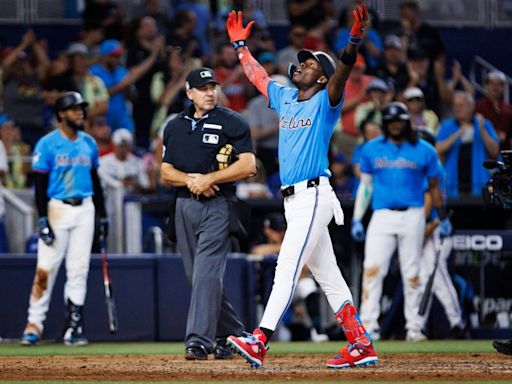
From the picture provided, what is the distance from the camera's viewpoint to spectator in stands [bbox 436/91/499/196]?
15.8 metres

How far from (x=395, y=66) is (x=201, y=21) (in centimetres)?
317

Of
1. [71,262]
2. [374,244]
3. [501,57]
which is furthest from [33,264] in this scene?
[501,57]

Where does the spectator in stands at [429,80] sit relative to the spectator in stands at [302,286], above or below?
above

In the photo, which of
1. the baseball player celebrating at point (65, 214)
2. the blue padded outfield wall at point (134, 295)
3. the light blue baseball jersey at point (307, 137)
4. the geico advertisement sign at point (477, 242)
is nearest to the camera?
the light blue baseball jersey at point (307, 137)

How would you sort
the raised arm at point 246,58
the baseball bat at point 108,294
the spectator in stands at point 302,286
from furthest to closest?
the spectator in stands at point 302,286 < the baseball bat at point 108,294 < the raised arm at point 246,58

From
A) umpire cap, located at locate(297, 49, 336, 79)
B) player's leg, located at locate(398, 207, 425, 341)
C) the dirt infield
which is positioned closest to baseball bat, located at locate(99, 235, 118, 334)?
the dirt infield

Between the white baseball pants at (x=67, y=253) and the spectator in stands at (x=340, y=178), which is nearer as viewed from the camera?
the white baseball pants at (x=67, y=253)

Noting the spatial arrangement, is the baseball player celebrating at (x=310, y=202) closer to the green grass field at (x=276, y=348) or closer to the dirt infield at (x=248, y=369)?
the dirt infield at (x=248, y=369)

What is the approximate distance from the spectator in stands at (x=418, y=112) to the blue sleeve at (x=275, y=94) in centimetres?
667

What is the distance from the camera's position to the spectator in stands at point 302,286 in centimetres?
1359

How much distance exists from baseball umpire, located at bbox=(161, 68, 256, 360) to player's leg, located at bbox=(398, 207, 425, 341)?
357 centimetres

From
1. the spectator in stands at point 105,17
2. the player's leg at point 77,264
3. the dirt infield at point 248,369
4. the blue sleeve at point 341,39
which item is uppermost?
the spectator in stands at point 105,17

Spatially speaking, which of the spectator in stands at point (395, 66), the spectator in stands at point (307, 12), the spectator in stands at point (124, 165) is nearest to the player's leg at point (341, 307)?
the spectator in stands at point (124, 165)

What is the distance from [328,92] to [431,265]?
5.27 m
